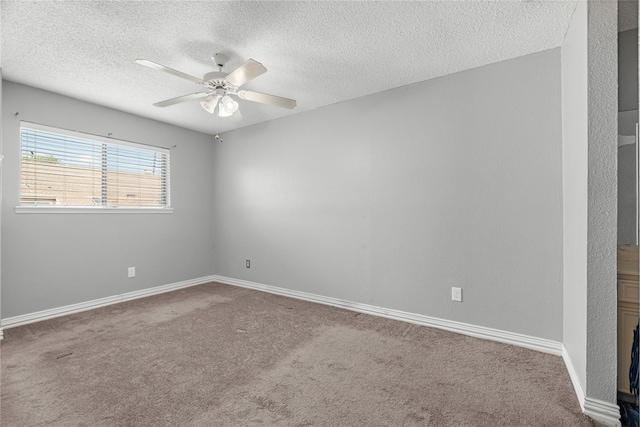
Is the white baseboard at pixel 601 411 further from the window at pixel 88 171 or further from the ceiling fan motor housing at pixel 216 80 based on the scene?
the window at pixel 88 171

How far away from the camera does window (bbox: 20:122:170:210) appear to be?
320 centimetres

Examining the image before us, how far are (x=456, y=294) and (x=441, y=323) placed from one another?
320 mm

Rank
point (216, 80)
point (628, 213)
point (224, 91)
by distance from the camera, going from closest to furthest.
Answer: point (628, 213), point (216, 80), point (224, 91)

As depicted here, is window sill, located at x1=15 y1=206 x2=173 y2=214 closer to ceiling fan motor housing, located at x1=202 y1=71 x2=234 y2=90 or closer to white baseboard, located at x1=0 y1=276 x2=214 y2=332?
white baseboard, located at x1=0 y1=276 x2=214 y2=332

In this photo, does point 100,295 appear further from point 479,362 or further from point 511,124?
point 511,124

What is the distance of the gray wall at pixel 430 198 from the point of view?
244 centimetres

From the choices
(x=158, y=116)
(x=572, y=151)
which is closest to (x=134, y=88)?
(x=158, y=116)

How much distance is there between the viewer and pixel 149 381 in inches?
78.9

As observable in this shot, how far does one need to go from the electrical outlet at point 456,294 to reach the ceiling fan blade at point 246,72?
241 centimetres

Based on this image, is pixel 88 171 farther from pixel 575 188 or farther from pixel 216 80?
pixel 575 188

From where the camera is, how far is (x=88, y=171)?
11.9ft

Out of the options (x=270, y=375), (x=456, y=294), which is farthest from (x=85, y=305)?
(x=456, y=294)

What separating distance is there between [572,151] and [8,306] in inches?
194

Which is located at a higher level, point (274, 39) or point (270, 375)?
point (274, 39)
